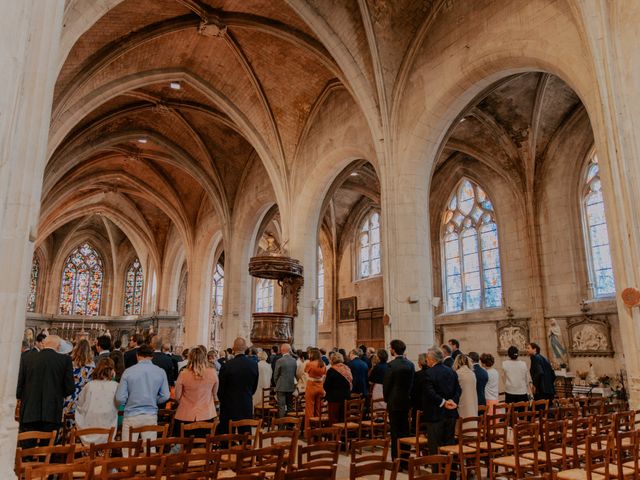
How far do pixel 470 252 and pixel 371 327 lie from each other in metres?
6.34

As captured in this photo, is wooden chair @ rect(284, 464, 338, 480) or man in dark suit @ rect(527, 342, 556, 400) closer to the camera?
wooden chair @ rect(284, 464, 338, 480)

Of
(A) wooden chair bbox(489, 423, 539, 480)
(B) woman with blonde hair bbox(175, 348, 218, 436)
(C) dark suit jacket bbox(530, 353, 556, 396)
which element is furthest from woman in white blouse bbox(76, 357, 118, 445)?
(C) dark suit jacket bbox(530, 353, 556, 396)

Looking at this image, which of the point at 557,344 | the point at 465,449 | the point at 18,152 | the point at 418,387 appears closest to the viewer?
the point at 18,152

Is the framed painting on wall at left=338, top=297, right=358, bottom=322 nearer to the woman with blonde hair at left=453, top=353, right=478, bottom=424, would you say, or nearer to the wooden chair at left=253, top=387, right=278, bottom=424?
the wooden chair at left=253, top=387, right=278, bottom=424

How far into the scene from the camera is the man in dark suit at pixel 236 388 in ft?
21.1

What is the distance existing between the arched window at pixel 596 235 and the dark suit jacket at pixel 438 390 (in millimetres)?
10290

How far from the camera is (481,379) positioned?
293 inches

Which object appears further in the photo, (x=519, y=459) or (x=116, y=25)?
(x=116, y=25)

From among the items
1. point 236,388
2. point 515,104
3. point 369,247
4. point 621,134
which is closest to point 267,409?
point 236,388

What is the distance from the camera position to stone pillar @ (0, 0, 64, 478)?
10.5ft

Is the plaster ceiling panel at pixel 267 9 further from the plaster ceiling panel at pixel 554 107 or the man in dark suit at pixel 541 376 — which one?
the man in dark suit at pixel 541 376

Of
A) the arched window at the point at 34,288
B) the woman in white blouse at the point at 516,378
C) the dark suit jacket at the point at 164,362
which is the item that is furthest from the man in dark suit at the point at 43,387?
the arched window at the point at 34,288

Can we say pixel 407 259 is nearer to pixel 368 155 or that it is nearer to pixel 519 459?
pixel 368 155

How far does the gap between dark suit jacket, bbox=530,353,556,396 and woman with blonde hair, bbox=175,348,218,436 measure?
5439mm
